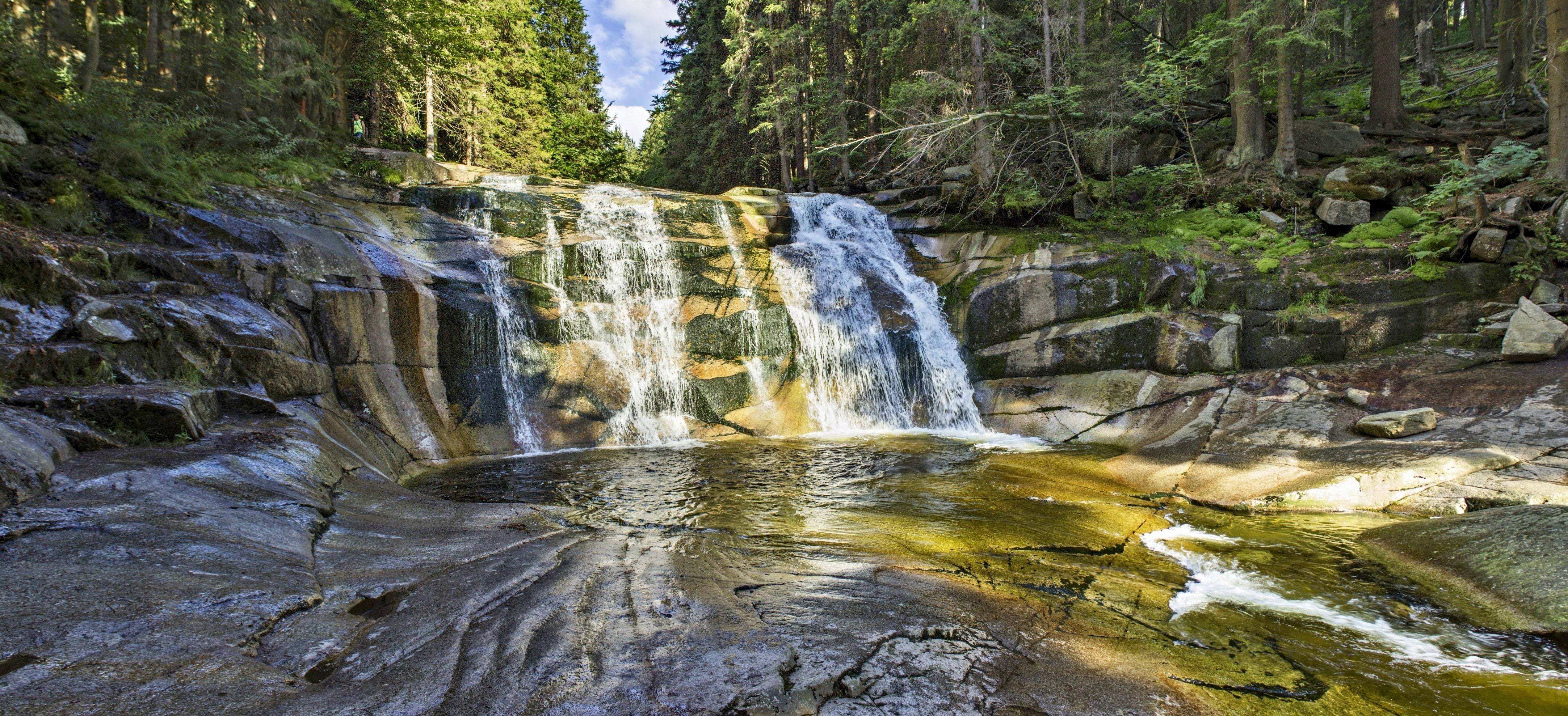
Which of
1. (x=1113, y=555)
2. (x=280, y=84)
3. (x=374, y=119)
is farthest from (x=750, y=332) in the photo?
(x=374, y=119)

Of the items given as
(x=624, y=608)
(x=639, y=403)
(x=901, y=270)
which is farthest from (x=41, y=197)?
(x=901, y=270)

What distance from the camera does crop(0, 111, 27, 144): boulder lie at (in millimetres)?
7504

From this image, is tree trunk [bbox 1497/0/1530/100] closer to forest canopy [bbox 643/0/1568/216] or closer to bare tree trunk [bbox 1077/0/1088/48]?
forest canopy [bbox 643/0/1568/216]

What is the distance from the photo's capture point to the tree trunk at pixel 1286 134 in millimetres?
12594

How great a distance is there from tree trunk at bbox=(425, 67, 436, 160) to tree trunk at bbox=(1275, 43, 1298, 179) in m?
20.4

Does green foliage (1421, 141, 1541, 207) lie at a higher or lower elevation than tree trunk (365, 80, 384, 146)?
lower

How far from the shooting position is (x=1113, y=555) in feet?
17.1

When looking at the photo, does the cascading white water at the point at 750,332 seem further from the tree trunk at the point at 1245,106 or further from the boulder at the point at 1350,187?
the boulder at the point at 1350,187

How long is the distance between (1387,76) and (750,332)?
48.6 feet

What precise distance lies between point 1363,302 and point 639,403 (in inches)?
453

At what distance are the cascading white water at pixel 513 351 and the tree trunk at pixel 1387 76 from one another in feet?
59.2

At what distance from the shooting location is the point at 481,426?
402 inches

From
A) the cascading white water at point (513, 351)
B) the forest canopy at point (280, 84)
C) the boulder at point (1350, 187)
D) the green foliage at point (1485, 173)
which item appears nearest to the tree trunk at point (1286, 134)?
the boulder at point (1350, 187)

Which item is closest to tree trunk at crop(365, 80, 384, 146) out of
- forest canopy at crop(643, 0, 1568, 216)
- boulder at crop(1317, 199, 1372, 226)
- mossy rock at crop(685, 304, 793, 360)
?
forest canopy at crop(643, 0, 1568, 216)
